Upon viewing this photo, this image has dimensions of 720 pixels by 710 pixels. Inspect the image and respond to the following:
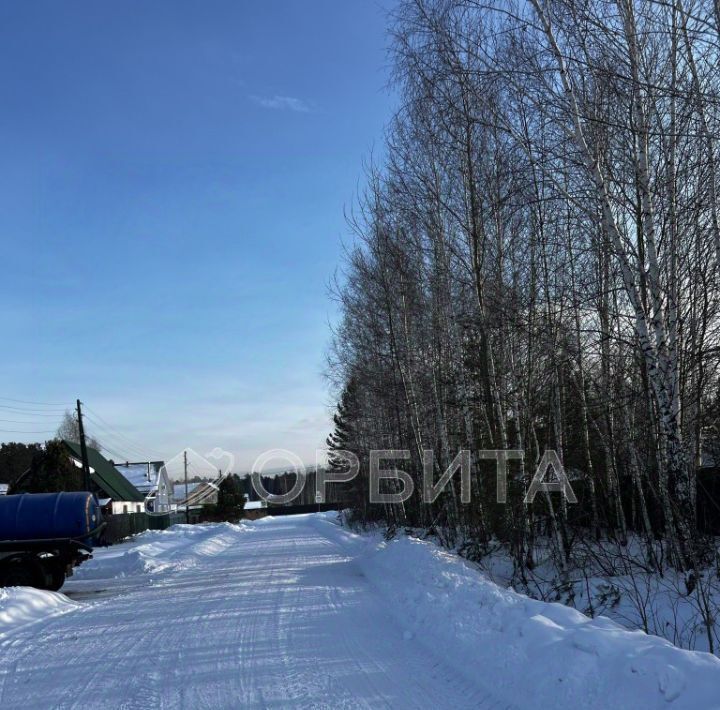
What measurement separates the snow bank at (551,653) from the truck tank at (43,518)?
1082cm

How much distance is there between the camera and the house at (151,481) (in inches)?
2702

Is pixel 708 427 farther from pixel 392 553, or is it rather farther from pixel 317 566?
pixel 317 566

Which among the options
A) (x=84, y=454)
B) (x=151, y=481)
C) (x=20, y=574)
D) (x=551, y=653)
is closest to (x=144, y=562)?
(x=20, y=574)

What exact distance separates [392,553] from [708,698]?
39.7 feet

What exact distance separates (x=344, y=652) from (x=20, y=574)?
12.4 m

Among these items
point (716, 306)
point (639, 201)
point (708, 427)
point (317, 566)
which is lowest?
point (317, 566)

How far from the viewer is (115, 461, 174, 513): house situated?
68.6 meters

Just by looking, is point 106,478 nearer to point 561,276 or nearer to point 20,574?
point 20,574

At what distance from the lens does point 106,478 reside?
4941 cm

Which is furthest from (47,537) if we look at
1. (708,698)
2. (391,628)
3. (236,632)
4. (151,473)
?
(151,473)

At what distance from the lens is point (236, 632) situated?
8.89m

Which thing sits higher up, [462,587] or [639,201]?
[639,201]

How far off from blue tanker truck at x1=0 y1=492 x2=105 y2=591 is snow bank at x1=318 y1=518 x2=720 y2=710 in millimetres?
10761

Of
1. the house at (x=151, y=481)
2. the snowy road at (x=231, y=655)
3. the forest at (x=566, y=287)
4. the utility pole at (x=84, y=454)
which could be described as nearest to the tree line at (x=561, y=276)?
the forest at (x=566, y=287)
